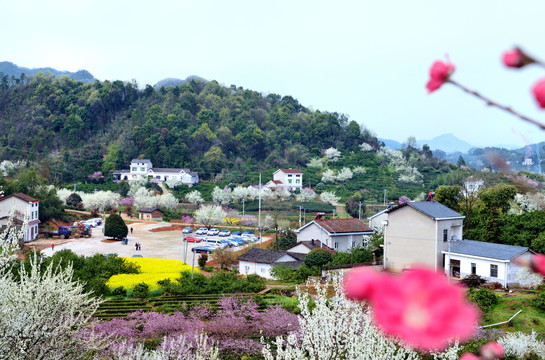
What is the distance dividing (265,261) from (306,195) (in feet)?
102

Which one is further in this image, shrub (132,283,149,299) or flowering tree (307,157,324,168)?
flowering tree (307,157,324,168)

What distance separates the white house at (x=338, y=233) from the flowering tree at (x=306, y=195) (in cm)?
2609

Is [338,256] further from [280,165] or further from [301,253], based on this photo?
[280,165]

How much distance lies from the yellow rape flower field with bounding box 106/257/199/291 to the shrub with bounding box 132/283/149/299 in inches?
30.9

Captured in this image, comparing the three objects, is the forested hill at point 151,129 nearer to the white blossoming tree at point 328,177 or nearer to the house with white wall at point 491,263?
the white blossoming tree at point 328,177

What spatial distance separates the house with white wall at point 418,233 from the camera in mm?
22625

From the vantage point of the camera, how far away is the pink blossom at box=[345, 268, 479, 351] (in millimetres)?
679

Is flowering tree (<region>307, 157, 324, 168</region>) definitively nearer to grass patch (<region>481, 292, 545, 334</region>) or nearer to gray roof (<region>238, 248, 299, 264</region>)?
gray roof (<region>238, 248, 299, 264</region>)

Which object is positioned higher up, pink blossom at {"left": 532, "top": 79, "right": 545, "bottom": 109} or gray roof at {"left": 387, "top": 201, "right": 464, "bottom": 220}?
pink blossom at {"left": 532, "top": 79, "right": 545, "bottom": 109}

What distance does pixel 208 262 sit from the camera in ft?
102

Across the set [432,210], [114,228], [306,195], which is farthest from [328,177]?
[432,210]

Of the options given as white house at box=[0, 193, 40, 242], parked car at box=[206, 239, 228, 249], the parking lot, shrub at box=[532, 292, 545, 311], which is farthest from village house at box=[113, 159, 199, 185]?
→ shrub at box=[532, 292, 545, 311]

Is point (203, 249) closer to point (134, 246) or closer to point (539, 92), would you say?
point (134, 246)

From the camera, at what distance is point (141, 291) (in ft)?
69.1
